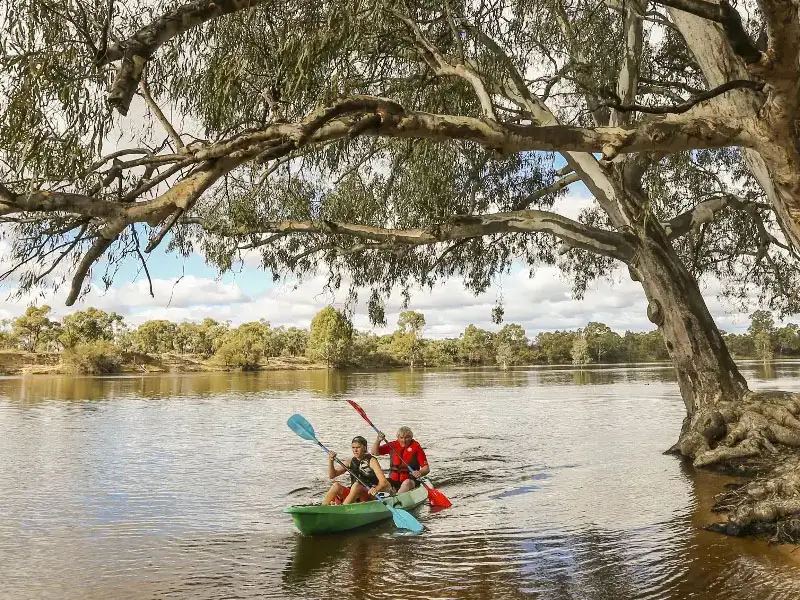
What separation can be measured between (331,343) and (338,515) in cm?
4959

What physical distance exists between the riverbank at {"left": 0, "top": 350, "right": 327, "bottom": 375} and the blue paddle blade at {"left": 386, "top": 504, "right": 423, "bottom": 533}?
1681 inches

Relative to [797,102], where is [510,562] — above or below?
below

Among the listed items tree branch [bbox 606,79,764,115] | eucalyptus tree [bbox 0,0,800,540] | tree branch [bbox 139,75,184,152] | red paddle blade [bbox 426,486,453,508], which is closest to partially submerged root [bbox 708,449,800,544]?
eucalyptus tree [bbox 0,0,800,540]

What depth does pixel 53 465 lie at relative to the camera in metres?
10.1

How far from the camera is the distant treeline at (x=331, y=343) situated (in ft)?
165

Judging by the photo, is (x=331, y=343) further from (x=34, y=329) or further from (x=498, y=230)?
(x=498, y=230)

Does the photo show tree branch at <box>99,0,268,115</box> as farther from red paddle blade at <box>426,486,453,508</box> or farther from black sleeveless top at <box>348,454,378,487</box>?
red paddle blade at <box>426,486,453,508</box>

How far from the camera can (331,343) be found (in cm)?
5528

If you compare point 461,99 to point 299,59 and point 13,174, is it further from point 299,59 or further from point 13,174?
point 13,174

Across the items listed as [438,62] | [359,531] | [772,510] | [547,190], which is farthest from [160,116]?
[547,190]

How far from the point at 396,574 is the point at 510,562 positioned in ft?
2.57

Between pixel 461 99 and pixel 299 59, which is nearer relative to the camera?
pixel 299 59

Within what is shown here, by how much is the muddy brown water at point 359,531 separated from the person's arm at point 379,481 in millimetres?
370

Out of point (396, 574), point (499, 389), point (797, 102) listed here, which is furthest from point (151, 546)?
point (499, 389)
